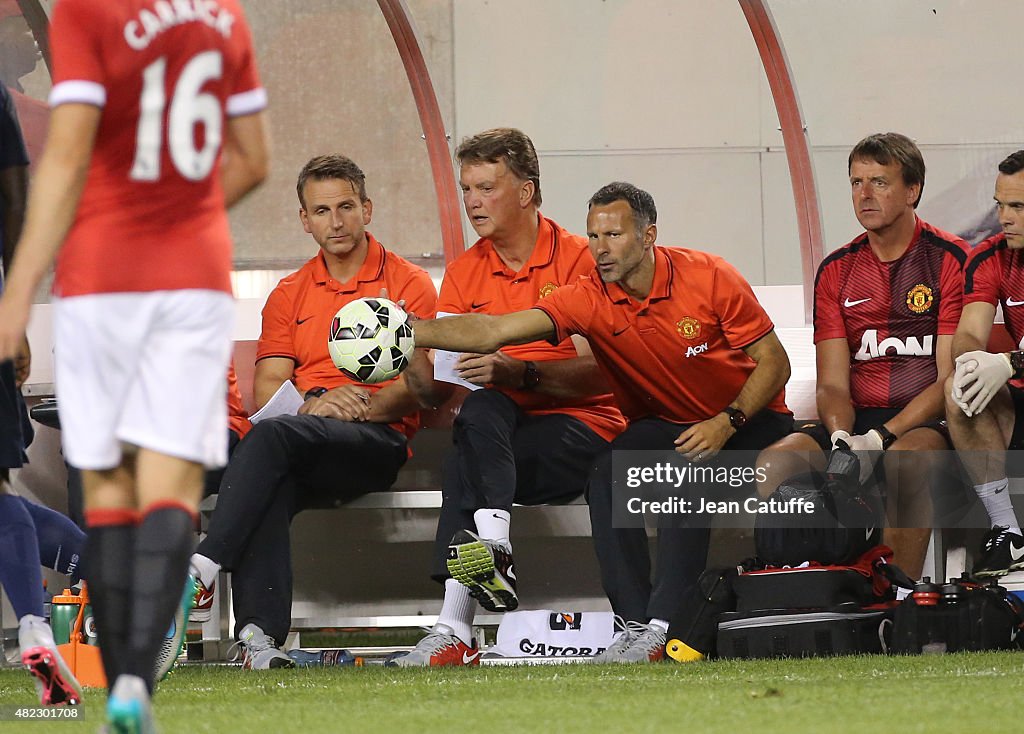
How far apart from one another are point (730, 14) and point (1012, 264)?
2221mm

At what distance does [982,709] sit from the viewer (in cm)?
279

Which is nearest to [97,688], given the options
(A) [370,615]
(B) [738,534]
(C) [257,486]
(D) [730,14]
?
(C) [257,486]

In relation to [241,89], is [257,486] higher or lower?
lower

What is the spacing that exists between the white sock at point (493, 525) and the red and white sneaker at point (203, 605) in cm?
87

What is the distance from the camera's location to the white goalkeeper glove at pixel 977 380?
4512 millimetres

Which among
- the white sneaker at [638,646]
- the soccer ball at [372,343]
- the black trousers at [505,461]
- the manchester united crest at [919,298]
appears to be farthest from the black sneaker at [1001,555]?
the soccer ball at [372,343]

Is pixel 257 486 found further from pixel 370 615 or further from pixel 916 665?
pixel 916 665

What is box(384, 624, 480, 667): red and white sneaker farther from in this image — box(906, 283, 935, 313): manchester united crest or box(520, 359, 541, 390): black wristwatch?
box(906, 283, 935, 313): manchester united crest

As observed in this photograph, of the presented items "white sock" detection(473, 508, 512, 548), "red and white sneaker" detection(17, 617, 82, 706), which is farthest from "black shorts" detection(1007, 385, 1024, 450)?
"red and white sneaker" detection(17, 617, 82, 706)

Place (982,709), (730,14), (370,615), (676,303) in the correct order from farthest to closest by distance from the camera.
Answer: (730,14) → (370,615) → (676,303) → (982,709)

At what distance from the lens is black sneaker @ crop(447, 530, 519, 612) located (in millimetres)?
4195

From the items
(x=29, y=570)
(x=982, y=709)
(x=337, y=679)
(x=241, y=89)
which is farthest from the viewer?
(x=337, y=679)

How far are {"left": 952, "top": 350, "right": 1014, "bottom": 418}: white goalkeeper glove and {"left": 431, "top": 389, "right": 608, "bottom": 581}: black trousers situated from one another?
1193mm

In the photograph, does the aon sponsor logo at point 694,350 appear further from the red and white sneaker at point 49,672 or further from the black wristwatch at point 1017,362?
the red and white sneaker at point 49,672
